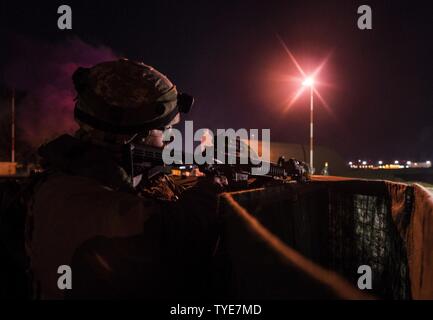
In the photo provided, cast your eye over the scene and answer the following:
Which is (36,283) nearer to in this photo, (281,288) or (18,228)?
(18,228)

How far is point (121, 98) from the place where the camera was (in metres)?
1.83

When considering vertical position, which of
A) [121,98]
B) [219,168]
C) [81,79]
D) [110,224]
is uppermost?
[81,79]

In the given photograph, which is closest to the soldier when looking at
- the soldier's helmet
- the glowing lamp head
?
the soldier's helmet

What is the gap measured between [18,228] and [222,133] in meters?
1.49

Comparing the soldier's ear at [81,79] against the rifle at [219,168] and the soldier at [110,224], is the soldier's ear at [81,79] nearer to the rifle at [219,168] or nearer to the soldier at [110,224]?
the soldier at [110,224]

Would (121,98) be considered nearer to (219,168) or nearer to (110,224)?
(110,224)

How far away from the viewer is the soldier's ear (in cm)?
189

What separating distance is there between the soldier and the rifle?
0.31 ft

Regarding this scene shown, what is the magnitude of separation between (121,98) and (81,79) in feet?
0.96

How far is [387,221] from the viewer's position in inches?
133

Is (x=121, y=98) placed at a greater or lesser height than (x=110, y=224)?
greater

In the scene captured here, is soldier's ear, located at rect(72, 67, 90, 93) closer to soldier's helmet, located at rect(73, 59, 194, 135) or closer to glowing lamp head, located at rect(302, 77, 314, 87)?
soldier's helmet, located at rect(73, 59, 194, 135)

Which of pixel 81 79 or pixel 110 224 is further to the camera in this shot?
pixel 81 79

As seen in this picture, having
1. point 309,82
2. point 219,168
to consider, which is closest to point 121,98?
point 219,168
